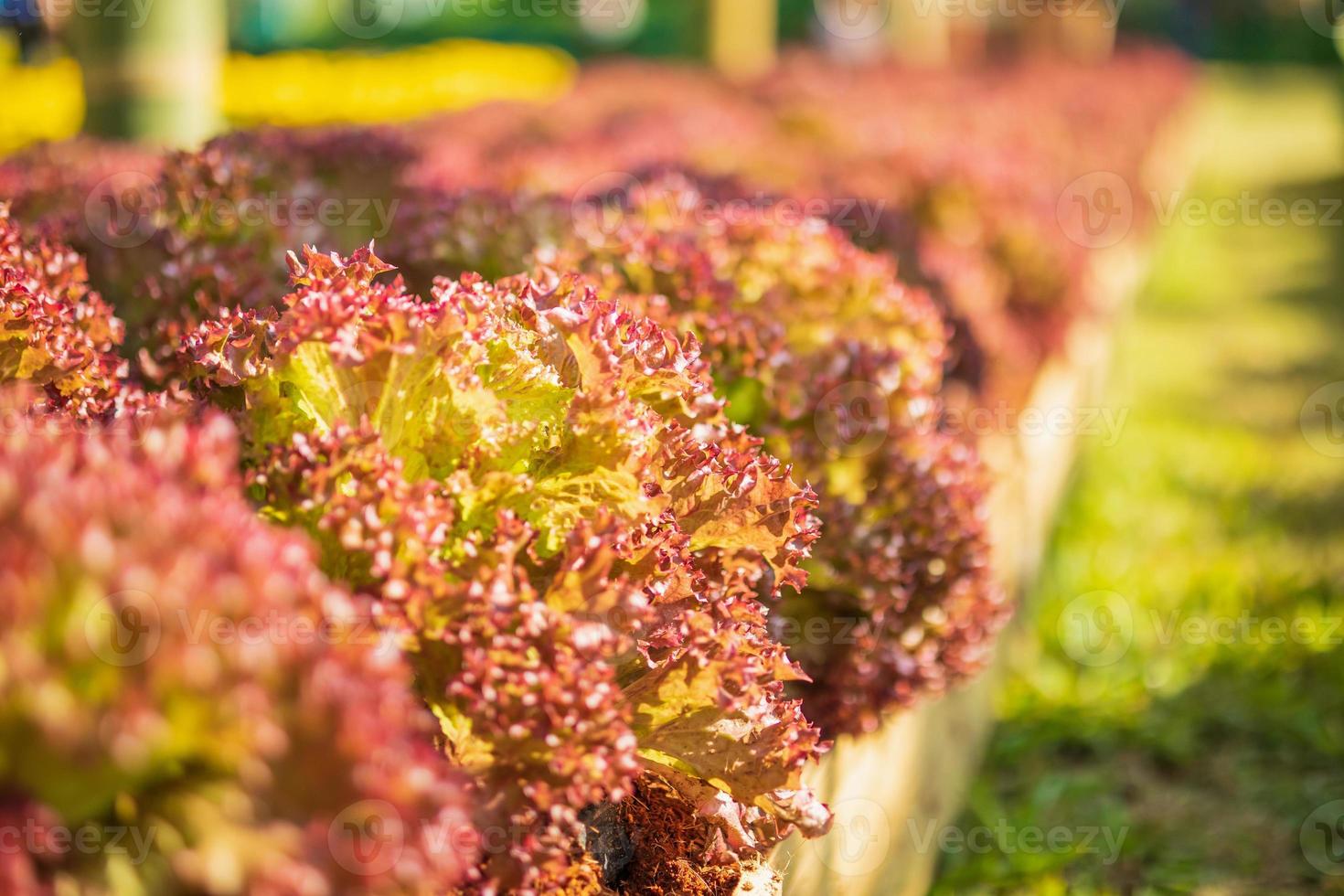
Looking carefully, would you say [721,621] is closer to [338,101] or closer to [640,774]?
[640,774]

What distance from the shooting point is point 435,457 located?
7.44ft

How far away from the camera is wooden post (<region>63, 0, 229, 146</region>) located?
18.4ft

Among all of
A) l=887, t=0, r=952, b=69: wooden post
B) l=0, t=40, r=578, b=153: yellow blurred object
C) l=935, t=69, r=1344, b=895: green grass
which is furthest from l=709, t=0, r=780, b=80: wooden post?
l=935, t=69, r=1344, b=895: green grass

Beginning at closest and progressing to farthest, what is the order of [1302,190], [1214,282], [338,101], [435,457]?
[435,457] → [338,101] → [1214,282] → [1302,190]

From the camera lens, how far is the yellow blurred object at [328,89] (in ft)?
29.0

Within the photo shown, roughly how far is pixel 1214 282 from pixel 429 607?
43.7 feet

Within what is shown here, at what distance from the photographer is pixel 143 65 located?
569 cm

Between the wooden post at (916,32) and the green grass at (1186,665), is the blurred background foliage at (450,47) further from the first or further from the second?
the green grass at (1186,665)

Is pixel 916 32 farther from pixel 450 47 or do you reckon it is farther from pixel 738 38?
pixel 450 47

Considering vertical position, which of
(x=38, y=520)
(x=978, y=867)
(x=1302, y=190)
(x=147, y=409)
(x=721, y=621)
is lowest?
(x=1302, y=190)

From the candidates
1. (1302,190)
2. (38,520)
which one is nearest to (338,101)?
(38,520)

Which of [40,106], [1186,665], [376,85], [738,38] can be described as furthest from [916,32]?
Result: [1186,665]

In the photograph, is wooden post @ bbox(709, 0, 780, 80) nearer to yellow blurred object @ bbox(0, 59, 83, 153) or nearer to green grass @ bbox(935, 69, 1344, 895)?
green grass @ bbox(935, 69, 1344, 895)

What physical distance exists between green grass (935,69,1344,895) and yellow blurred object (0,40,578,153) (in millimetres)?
5418
